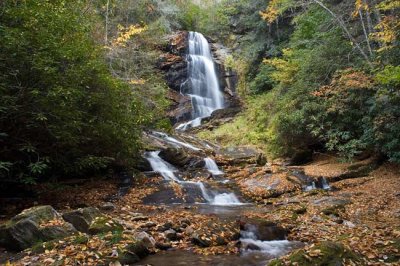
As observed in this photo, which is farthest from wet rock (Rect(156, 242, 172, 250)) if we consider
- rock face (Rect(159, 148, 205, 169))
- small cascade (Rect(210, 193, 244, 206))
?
rock face (Rect(159, 148, 205, 169))

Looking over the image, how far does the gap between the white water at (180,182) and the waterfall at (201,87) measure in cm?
1103

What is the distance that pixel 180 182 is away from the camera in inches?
495

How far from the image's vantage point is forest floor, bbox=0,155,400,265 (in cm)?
552

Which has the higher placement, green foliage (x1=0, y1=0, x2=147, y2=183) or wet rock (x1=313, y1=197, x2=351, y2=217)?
green foliage (x1=0, y1=0, x2=147, y2=183)

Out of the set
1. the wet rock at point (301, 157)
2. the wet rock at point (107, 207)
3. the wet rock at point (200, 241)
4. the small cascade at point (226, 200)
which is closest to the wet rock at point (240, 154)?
the wet rock at point (301, 157)

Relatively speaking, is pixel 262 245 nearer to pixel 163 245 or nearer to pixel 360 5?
pixel 163 245

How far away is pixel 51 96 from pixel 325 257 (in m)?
6.38

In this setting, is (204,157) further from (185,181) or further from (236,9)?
(236,9)

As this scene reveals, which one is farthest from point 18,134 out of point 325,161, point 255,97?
point 255,97

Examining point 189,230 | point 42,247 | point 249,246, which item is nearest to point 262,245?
point 249,246

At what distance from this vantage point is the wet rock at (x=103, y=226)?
654cm

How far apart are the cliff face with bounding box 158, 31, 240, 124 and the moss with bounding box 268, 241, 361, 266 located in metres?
21.6

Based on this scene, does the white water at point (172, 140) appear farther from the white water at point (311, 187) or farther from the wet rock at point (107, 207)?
the wet rock at point (107, 207)

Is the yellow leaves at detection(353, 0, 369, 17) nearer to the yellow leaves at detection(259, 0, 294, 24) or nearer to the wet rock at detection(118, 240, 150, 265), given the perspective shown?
the yellow leaves at detection(259, 0, 294, 24)
